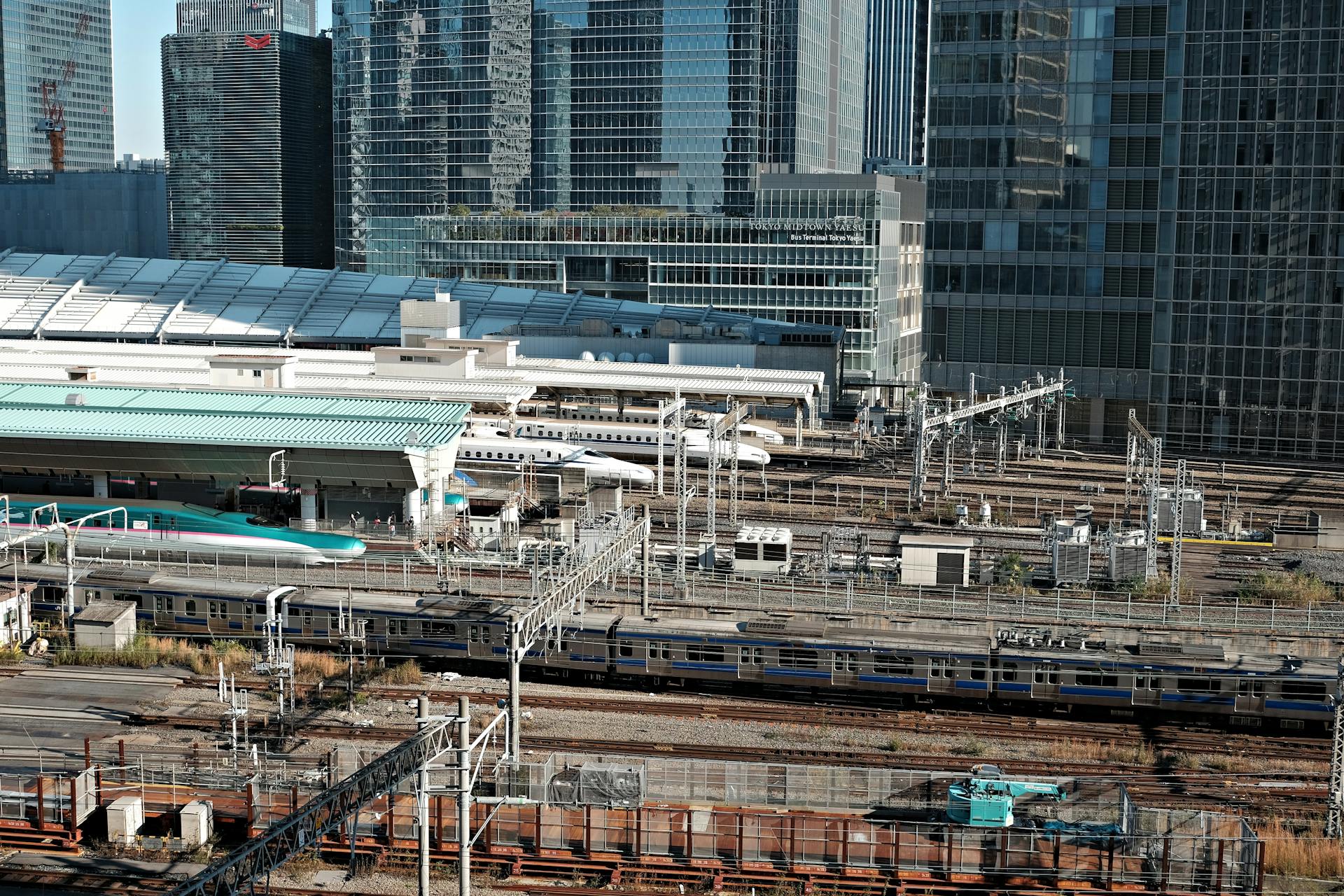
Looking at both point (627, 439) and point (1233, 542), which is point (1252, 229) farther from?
point (627, 439)

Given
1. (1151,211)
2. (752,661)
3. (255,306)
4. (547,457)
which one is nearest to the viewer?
(752,661)

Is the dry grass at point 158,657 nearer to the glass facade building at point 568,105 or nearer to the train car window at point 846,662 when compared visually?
the train car window at point 846,662

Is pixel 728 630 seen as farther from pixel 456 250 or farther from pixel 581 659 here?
pixel 456 250

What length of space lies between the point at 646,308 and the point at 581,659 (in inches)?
2298

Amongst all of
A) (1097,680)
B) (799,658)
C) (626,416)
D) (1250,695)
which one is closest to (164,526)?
(799,658)

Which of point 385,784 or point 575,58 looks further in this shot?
point 575,58

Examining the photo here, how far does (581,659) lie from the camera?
40.2m

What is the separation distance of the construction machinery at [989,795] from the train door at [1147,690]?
26.2 ft

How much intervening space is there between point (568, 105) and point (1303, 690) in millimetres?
123287

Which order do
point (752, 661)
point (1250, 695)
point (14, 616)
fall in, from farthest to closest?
1. point (14, 616)
2. point (752, 661)
3. point (1250, 695)

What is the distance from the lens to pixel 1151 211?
74938 millimetres

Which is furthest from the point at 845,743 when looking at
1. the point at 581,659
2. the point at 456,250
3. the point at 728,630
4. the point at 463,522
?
the point at 456,250

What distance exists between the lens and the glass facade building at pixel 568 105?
143 m

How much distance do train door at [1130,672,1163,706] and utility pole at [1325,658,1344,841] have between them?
742cm
